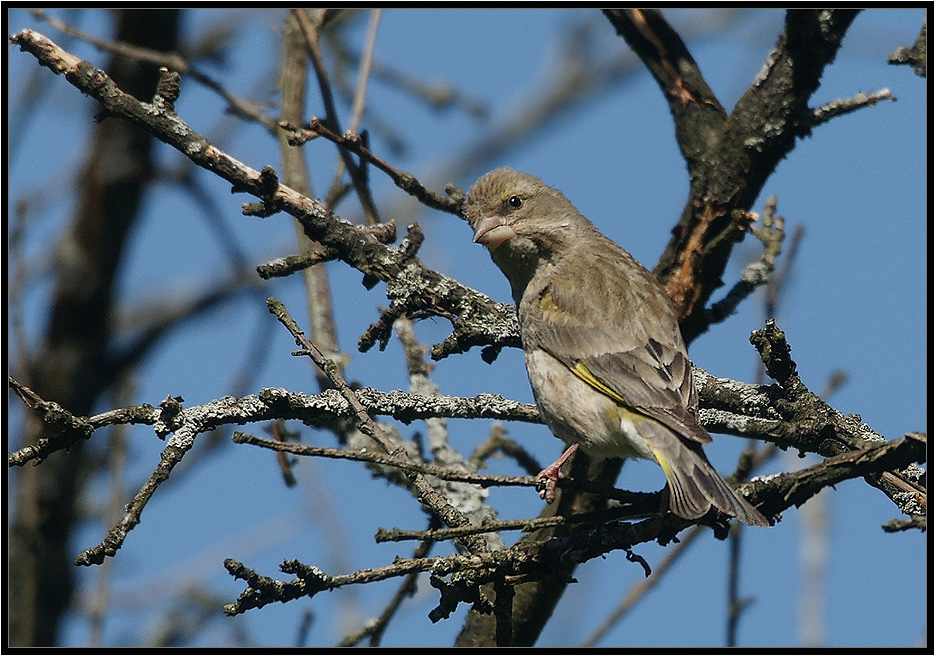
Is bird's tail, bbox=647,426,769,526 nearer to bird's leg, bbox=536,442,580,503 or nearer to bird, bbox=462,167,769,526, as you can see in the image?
bird, bbox=462,167,769,526

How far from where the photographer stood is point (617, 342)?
17.3 ft

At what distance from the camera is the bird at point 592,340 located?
448 cm

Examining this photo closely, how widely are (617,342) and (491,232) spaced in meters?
1.02

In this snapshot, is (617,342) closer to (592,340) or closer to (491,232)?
(592,340)

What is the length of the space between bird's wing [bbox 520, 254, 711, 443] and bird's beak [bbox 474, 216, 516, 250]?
0.37m

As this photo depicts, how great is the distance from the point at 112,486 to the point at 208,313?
3770 millimetres

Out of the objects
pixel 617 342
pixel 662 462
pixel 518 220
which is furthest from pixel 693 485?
pixel 518 220

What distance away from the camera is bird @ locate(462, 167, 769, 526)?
448 cm

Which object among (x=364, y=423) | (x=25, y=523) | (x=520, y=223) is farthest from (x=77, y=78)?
(x=25, y=523)

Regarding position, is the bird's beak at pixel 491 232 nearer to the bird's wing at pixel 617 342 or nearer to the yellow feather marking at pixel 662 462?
the bird's wing at pixel 617 342

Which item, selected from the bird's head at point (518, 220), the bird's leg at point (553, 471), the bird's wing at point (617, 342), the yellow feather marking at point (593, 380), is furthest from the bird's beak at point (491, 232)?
the bird's leg at point (553, 471)

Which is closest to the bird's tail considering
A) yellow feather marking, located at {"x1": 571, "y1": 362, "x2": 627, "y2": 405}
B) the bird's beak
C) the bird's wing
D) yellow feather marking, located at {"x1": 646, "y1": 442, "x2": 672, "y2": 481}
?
yellow feather marking, located at {"x1": 646, "y1": 442, "x2": 672, "y2": 481}

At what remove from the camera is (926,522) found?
10.8 feet

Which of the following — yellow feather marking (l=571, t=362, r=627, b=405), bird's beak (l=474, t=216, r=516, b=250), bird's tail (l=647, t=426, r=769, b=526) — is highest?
bird's beak (l=474, t=216, r=516, b=250)
